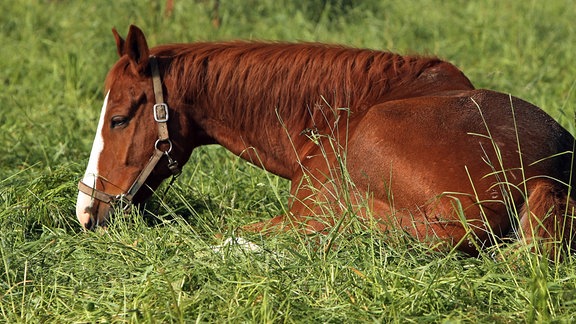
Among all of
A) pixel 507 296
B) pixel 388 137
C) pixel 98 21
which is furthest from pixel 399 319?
pixel 98 21

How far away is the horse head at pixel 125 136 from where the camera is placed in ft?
13.6

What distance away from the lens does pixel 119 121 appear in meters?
4.15

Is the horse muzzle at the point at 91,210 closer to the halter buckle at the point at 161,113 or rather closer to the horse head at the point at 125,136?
the horse head at the point at 125,136

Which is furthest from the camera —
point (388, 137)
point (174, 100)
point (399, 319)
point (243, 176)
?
point (243, 176)

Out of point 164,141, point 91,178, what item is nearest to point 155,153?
point 164,141

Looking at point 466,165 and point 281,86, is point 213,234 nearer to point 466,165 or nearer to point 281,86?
point 281,86

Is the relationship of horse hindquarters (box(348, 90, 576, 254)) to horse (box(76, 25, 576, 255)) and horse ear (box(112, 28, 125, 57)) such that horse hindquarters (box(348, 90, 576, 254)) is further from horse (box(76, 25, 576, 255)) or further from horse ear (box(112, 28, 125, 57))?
horse ear (box(112, 28, 125, 57))

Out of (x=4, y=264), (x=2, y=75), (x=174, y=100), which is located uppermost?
(x=174, y=100)

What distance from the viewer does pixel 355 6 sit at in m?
8.20

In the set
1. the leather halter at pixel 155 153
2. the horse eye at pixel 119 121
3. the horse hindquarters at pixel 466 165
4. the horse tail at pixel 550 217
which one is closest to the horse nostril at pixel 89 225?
the leather halter at pixel 155 153

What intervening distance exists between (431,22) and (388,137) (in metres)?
4.57

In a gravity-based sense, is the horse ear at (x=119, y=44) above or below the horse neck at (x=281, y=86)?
above

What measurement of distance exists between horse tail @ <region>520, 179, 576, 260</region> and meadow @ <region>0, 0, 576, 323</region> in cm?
10

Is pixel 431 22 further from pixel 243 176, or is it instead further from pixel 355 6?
pixel 243 176
